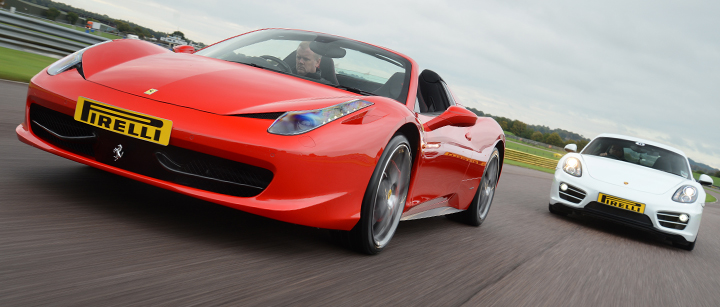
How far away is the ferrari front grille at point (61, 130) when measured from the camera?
8.75 feet

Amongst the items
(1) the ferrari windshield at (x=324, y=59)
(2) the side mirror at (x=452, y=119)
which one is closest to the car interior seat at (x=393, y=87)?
(1) the ferrari windshield at (x=324, y=59)

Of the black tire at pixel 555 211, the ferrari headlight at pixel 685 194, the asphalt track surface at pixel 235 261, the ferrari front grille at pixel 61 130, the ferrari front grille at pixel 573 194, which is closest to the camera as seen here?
the asphalt track surface at pixel 235 261

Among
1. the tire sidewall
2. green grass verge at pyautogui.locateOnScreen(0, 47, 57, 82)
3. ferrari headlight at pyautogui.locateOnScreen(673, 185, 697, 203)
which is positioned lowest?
green grass verge at pyautogui.locateOnScreen(0, 47, 57, 82)

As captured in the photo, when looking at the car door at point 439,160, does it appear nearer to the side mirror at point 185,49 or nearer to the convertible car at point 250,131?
the convertible car at point 250,131

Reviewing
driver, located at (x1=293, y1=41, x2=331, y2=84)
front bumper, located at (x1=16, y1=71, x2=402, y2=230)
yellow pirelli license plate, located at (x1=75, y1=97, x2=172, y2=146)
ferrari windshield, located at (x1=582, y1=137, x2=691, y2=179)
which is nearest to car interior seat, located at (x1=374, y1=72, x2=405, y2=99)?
driver, located at (x1=293, y1=41, x2=331, y2=84)

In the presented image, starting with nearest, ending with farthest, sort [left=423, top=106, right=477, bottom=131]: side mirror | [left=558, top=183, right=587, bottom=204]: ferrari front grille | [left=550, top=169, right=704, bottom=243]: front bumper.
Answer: [left=423, top=106, right=477, bottom=131]: side mirror, [left=550, top=169, right=704, bottom=243]: front bumper, [left=558, top=183, right=587, bottom=204]: ferrari front grille

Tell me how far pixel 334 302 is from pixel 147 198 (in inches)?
59.7

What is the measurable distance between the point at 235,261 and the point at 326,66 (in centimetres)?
158

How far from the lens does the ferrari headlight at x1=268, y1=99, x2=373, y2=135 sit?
101 inches

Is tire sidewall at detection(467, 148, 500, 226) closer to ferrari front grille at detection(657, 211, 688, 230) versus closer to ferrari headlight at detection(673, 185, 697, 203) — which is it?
ferrari front grille at detection(657, 211, 688, 230)

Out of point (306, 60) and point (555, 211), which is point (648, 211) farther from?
point (306, 60)

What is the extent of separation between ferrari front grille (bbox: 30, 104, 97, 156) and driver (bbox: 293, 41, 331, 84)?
137 centimetres

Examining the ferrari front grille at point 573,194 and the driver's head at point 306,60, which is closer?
the driver's head at point 306,60

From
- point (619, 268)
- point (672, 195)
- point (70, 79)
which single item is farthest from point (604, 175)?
point (70, 79)
